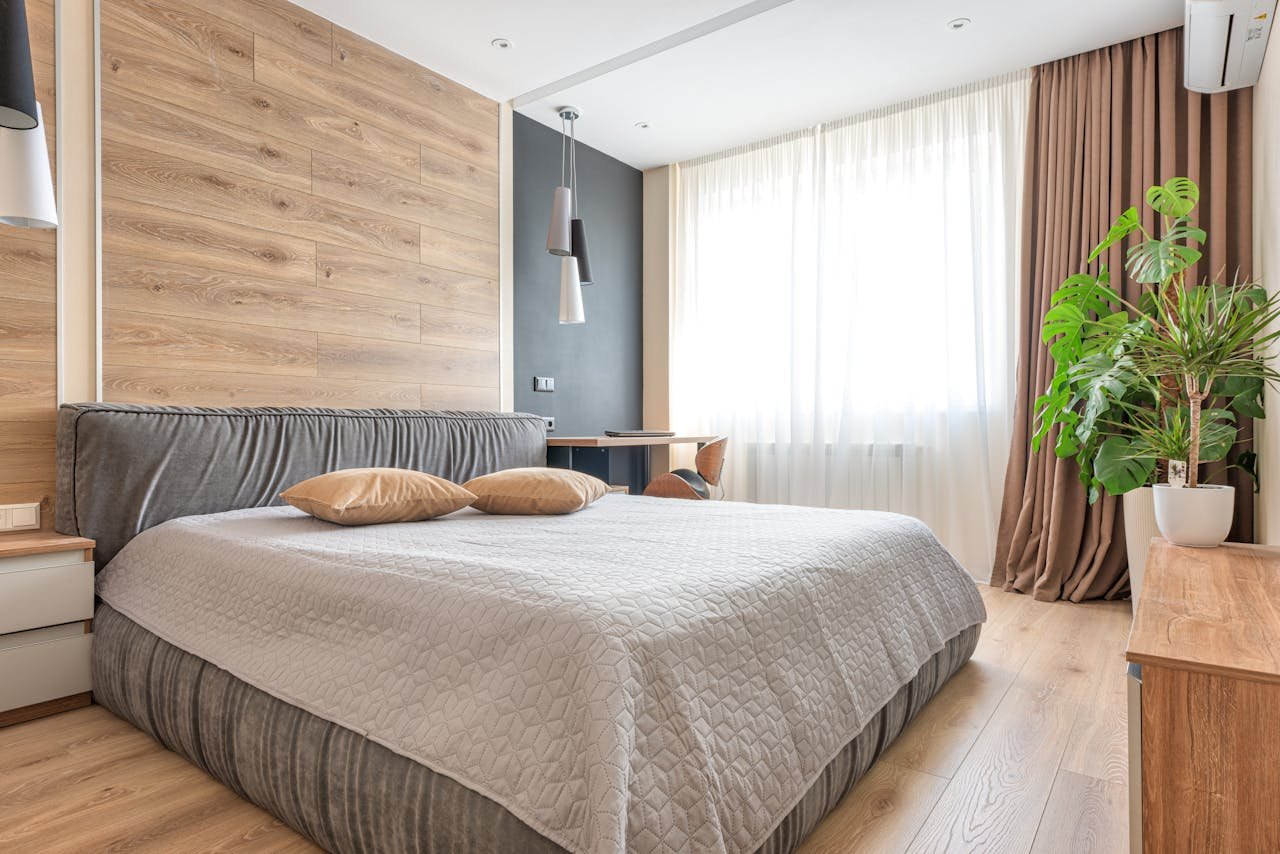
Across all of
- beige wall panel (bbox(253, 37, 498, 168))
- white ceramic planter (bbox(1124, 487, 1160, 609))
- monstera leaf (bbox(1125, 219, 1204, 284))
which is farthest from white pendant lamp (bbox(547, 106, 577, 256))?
white ceramic planter (bbox(1124, 487, 1160, 609))

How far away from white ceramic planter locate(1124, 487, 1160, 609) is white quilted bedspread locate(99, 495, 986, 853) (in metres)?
1.11

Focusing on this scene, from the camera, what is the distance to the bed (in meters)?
1.03

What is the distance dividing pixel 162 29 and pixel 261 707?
2.38 meters

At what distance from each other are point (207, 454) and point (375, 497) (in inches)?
27.9

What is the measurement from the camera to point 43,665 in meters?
1.96

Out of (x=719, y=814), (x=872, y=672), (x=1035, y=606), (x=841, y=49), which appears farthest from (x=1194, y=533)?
(x=841, y=49)

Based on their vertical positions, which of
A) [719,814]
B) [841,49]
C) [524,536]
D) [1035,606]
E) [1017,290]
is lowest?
[1035,606]

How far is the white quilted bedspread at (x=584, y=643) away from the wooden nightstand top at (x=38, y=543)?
0.13m

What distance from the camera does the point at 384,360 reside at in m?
3.19

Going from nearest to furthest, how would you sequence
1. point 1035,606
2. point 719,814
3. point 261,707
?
point 719,814, point 261,707, point 1035,606

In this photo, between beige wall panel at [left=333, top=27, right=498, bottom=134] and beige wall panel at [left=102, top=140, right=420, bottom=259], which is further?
beige wall panel at [left=333, top=27, right=498, bottom=134]

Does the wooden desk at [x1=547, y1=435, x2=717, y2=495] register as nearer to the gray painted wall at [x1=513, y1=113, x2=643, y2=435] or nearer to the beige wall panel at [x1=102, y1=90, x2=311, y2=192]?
the gray painted wall at [x1=513, y1=113, x2=643, y2=435]

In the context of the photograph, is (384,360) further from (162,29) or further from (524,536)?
(524,536)

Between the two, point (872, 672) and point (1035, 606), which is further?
point (1035, 606)
